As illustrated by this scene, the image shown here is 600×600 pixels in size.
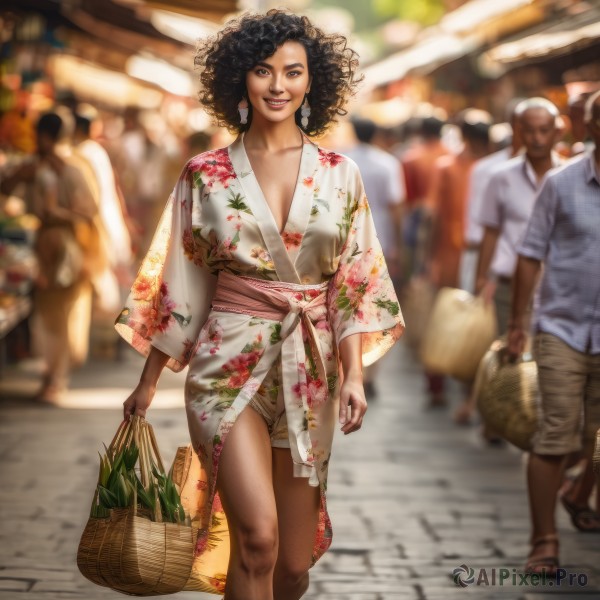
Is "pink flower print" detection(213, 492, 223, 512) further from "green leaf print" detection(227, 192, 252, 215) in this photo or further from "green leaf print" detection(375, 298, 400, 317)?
"green leaf print" detection(227, 192, 252, 215)

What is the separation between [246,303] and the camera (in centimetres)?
459

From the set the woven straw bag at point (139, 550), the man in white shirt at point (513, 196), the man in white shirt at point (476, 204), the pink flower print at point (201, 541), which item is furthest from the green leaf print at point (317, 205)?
the man in white shirt at point (476, 204)

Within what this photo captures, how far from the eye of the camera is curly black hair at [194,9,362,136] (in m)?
4.66


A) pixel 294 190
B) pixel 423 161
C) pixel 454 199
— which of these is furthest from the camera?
pixel 423 161

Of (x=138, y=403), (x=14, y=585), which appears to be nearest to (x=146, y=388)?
(x=138, y=403)

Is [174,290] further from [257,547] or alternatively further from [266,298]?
[257,547]

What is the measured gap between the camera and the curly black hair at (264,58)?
4.66 metres

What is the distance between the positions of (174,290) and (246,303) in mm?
288

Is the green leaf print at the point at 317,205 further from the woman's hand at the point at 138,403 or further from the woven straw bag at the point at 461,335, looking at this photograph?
the woven straw bag at the point at 461,335

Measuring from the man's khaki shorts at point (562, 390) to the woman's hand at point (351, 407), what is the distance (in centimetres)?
186

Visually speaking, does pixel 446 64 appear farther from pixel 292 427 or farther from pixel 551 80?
pixel 292 427

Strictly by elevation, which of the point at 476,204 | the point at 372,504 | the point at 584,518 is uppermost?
the point at 476,204

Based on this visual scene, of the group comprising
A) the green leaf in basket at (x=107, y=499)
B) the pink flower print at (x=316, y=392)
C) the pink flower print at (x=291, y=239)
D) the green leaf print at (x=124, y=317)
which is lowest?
the green leaf in basket at (x=107, y=499)

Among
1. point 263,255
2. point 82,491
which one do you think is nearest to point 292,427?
point 263,255
